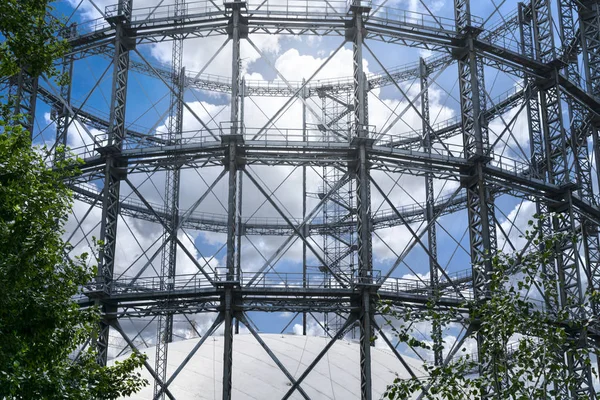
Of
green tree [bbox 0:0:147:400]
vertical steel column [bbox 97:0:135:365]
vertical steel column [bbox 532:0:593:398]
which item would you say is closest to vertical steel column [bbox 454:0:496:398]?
vertical steel column [bbox 532:0:593:398]

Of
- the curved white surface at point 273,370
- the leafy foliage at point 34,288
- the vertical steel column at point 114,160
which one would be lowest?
the leafy foliage at point 34,288

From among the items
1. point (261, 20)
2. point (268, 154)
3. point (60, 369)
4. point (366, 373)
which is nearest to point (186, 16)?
point (261, 20)

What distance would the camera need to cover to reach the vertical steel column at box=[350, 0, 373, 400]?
1266 inches

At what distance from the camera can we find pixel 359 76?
37.1 meters

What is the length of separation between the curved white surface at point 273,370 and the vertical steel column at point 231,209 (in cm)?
154

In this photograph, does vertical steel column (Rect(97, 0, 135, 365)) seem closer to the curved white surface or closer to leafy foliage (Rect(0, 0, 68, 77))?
the curved white surface

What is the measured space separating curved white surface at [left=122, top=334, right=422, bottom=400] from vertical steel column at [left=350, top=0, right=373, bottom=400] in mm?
1993

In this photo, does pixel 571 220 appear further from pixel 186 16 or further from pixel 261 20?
pixel 186 16

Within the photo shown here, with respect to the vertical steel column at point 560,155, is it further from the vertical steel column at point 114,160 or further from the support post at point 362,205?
the vertical steel column at point 114,160

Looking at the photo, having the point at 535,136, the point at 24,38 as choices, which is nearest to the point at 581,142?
the point at 535,136

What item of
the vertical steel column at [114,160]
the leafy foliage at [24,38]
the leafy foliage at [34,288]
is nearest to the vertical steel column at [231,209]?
the vertical steel column at [114,160]

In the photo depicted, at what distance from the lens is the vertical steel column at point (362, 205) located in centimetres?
3216

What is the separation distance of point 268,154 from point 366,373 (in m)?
10.5

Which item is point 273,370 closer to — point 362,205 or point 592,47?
point 362,205
